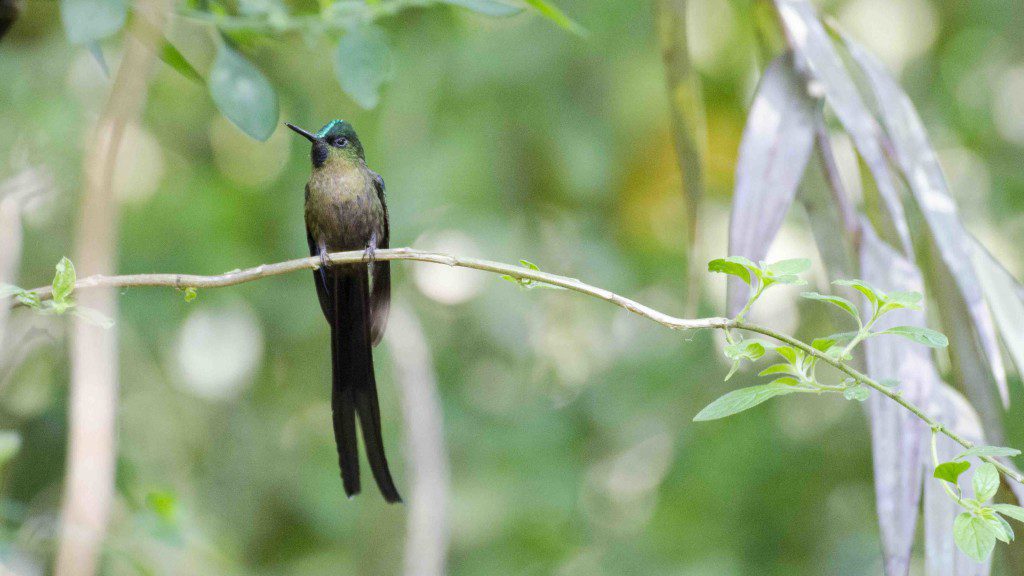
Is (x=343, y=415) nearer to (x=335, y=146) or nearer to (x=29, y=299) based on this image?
(x=29, y=299)

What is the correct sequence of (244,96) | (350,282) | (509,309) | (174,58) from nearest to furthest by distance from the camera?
(244,96) < (174,58) < (350,282) < (509,309)

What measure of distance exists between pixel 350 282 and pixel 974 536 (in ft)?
5.18

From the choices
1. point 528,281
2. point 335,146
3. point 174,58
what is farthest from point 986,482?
point 335,146

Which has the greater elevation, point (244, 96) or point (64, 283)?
point (244, 96)

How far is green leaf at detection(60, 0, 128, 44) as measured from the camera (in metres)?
1.67

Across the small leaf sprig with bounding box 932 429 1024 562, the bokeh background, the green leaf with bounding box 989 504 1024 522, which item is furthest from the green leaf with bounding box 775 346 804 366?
the bokeh background

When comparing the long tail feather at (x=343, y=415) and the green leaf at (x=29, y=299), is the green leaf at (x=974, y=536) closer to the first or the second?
the long tail feather at (x=343, y=415)

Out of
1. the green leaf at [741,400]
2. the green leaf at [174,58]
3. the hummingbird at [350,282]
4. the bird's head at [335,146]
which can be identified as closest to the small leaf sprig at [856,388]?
the green leaf at [741,400]

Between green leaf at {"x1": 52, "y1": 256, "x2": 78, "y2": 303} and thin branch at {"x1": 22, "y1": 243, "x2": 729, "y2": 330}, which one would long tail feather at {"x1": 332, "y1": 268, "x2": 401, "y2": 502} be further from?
green leaf at {"x1": 52, "y1": 256, "x2": 78, "y2": 303}

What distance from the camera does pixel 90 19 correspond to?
1.69 metres

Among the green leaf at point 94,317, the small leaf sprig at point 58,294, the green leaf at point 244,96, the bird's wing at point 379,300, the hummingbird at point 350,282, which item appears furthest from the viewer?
the bird's wing at point 379,300

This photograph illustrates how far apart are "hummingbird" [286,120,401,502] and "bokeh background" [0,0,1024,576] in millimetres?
1238

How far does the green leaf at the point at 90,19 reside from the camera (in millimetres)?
1675

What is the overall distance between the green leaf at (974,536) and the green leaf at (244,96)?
1323 millimetres
